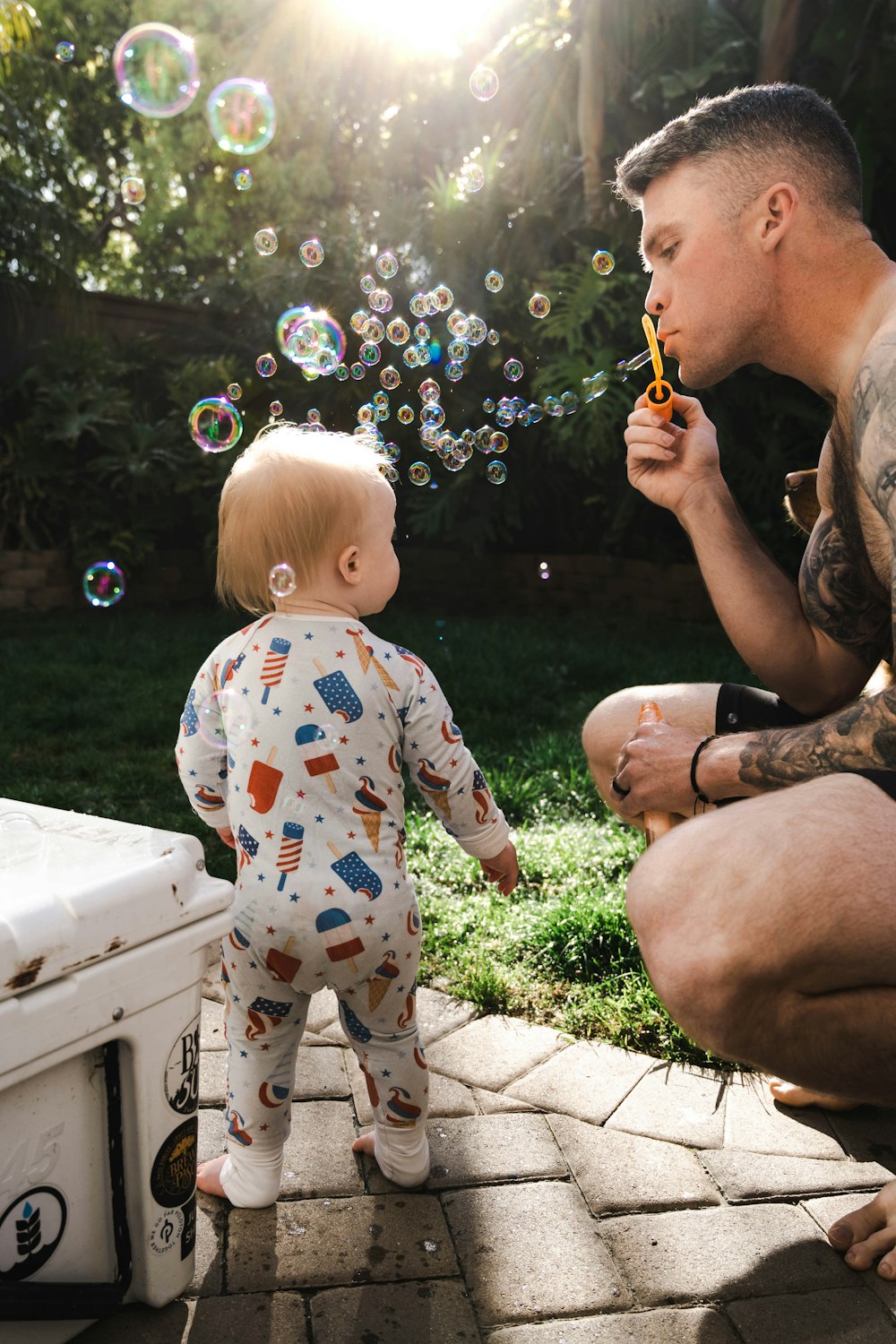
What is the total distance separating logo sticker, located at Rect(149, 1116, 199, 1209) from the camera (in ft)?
4.39

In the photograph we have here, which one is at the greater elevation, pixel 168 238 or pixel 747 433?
pixel 168 238

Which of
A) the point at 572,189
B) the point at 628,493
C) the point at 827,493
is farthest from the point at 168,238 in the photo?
the point at 827,493

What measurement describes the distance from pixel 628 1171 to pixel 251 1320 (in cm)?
64

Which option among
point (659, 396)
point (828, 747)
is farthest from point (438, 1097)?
point (659, 396)

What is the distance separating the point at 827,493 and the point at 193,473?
551 centimetres

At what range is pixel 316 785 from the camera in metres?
1.58

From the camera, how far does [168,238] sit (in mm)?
20516

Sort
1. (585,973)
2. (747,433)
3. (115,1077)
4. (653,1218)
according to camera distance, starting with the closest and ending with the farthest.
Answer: (115,1077)
(653,1218)
(585,973)
(747,433)

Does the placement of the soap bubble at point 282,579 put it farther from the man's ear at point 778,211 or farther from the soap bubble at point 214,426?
the soap bubble at point 214,426

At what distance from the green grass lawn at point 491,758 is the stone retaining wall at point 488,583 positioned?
0.82ft

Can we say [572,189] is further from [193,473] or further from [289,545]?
[289,545]

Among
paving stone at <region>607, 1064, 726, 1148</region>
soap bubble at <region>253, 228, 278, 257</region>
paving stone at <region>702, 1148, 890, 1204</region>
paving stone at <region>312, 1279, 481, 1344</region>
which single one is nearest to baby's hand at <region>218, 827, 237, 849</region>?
paving stone at <region>312, 1279, 481, 1344</region>

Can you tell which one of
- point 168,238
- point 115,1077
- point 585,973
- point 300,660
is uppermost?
point 168,238

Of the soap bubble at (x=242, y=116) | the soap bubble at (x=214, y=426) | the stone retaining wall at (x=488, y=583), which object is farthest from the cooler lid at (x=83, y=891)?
the stone retaining wall at (x=488, y=583)
